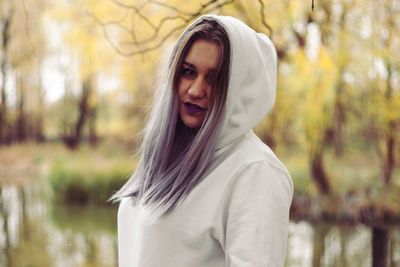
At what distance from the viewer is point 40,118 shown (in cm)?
1741

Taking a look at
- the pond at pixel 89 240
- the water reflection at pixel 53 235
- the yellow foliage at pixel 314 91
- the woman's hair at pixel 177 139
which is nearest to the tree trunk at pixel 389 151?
the yellow foliage at pixel 314 91

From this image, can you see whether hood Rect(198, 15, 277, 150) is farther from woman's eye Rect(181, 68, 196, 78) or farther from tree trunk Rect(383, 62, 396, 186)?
tree trunk Rect(383, 62, 396, 186)

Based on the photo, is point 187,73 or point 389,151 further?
point 389,151

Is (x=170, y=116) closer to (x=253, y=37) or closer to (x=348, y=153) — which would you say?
(x=253, y=37)

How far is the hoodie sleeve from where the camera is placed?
887 mm

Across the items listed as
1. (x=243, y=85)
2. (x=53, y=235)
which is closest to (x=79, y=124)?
(x=53, y=235)

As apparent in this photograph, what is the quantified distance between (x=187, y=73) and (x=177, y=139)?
130 millimetres

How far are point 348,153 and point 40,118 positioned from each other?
A: 11992 mm

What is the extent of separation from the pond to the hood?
12.9 ft

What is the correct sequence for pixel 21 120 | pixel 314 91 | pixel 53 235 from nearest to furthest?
pixel 53 235, pixel 314 91, pixel 21 120

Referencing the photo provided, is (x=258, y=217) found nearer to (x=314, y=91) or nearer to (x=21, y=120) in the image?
(x=314, y=91)

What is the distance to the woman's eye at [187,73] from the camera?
1.04 metres

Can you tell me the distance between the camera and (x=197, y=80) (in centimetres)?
102

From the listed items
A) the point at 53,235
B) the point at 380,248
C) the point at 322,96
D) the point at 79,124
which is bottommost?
the point at 79,124
